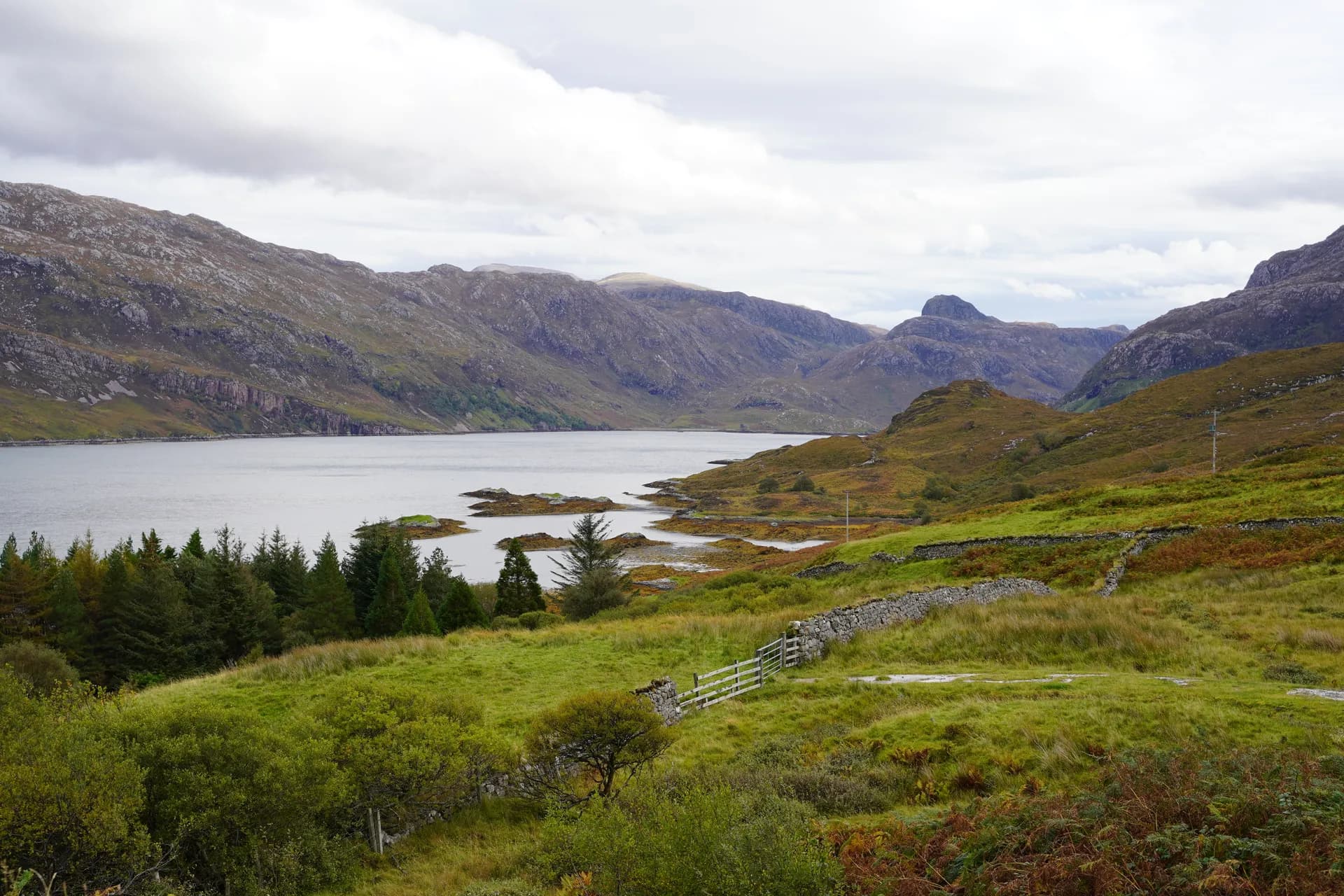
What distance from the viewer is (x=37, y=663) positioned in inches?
1265

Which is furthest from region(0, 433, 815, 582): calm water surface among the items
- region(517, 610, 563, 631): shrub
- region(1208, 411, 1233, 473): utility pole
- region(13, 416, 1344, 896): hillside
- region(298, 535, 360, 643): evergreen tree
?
region(13, 416, 1344, 896): hillside

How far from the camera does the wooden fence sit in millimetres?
19219

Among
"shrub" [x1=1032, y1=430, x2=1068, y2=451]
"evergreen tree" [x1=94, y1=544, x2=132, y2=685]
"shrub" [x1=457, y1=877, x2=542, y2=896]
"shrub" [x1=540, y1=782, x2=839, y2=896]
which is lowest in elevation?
"evergreen tree" [x1=94, y1=544, x2=132, y2=685]

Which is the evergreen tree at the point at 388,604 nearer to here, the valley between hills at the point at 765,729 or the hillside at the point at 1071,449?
the valley between hills at the point at 765,729

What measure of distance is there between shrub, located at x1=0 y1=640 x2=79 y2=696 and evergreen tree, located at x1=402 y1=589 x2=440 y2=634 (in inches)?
521

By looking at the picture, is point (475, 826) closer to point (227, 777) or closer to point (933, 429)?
point (227, 777)

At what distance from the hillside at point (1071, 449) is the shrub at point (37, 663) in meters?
77.9

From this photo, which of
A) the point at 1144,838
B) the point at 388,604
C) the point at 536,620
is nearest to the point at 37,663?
the point at 388,604

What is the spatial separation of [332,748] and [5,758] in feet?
13.1

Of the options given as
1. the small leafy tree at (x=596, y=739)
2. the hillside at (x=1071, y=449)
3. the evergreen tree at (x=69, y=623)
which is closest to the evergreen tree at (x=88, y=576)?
the evergreen tree at (x=69, y=623)

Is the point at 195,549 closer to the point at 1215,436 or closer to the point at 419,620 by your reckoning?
the point at 419,620

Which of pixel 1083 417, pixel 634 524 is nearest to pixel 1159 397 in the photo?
pixel 1083 417

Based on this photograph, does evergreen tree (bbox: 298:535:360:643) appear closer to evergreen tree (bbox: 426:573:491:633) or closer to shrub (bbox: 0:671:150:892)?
evergreen tree (bbox: 426:573:491:633)

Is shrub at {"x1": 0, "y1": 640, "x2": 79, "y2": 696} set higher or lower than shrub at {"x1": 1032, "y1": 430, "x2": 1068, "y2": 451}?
lower
